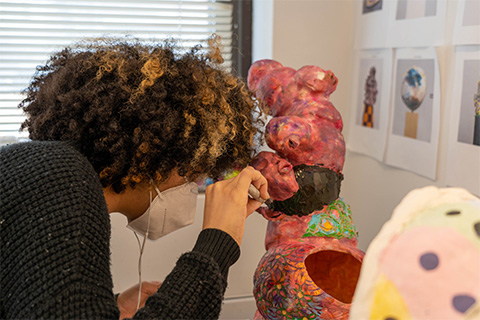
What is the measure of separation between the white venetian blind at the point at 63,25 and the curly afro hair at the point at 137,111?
0.70 m

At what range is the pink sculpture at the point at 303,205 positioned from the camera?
950 mm

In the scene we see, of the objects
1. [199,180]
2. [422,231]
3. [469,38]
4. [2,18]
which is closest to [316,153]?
[199,180]

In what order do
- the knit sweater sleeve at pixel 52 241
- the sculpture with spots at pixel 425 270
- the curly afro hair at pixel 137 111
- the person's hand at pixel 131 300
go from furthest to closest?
the person's hand at pixel 131 300 → the curly afro hair at pixel 137 111 → the knit sweater sleeve at pixel 52 241 → the sculpture with spots at pixel 425 270

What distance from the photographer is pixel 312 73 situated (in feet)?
3.51

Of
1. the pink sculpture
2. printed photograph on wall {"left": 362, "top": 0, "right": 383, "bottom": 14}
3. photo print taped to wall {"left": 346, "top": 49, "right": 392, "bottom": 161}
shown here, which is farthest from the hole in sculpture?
printed photograph on wall {"left": 362, "top": 0, "right": 383, "bottom": 14}

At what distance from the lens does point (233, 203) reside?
0.90m

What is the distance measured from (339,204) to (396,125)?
431 mm

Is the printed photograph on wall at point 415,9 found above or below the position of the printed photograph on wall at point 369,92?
above

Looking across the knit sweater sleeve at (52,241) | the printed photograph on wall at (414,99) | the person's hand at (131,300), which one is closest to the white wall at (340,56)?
the printed photograph on wall at (414,99)

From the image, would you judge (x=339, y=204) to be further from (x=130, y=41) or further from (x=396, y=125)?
(x=130, y=41)

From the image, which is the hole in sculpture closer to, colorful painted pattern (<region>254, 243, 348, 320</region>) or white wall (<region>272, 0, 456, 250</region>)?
colorful painted pattern (<region>254, 243, 348, 320</region>)

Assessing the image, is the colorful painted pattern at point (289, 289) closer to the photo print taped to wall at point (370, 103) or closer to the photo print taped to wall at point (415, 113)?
the photo print taped to wall at point (415, 113)

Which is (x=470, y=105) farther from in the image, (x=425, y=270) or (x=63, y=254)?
(x=63, y=254)

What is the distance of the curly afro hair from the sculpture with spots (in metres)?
0.49
